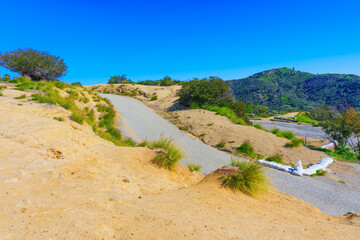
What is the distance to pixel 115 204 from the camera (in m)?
A: 3.07

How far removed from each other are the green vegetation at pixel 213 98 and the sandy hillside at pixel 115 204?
42.1 feet

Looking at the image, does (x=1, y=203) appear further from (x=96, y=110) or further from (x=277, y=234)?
(x=96, y=110)

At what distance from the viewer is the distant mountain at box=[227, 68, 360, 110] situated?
77.9 m

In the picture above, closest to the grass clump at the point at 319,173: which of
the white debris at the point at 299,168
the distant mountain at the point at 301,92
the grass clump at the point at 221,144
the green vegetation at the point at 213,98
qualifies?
the white debris at the point at 299,168

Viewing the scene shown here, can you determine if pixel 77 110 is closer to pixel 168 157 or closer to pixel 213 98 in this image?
pixel 168 157

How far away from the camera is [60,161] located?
448 centimetres

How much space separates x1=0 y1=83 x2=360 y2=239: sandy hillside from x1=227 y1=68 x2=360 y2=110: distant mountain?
76.2 meters

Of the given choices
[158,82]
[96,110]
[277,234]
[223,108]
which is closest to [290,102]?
[158,82]

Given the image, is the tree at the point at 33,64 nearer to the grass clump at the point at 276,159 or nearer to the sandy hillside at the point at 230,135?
the sandy hillside at the point at 230,135

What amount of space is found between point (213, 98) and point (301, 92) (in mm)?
104430

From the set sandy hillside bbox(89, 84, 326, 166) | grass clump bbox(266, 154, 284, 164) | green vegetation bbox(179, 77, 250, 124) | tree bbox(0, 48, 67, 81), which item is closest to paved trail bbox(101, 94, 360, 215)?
sandy hillside bbox(89, 84, 326, 166)

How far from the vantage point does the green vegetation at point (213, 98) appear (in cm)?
1772

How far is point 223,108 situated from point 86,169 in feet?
47.8

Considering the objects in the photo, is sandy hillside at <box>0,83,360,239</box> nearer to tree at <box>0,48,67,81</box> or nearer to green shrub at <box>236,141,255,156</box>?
green shrub at <box>236,141,255,156</box>
